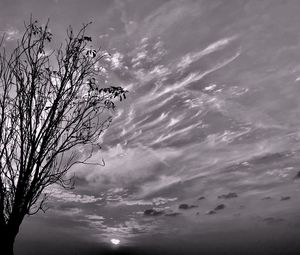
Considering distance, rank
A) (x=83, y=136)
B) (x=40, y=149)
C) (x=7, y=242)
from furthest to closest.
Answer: (x=83, y=136) → (x=40, y=149) → (x=7, y=242)

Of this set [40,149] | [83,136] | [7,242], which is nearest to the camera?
[7,242]

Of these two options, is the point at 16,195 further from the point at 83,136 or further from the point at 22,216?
the point at 83,136

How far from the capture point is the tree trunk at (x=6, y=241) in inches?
379

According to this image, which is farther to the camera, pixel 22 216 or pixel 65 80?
pixel 65 80

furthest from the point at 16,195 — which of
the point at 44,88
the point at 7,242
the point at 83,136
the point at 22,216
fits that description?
the point at 44,88

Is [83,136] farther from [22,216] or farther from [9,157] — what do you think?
[22,216]

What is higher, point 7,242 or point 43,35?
point 43,35

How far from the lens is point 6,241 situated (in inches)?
383

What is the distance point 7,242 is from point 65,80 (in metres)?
5.54

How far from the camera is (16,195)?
10.2 metres

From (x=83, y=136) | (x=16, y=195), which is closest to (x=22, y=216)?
(x=16, y=195)

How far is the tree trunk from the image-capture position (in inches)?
379

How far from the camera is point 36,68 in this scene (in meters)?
10.7

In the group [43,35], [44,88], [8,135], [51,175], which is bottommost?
[51,175]
